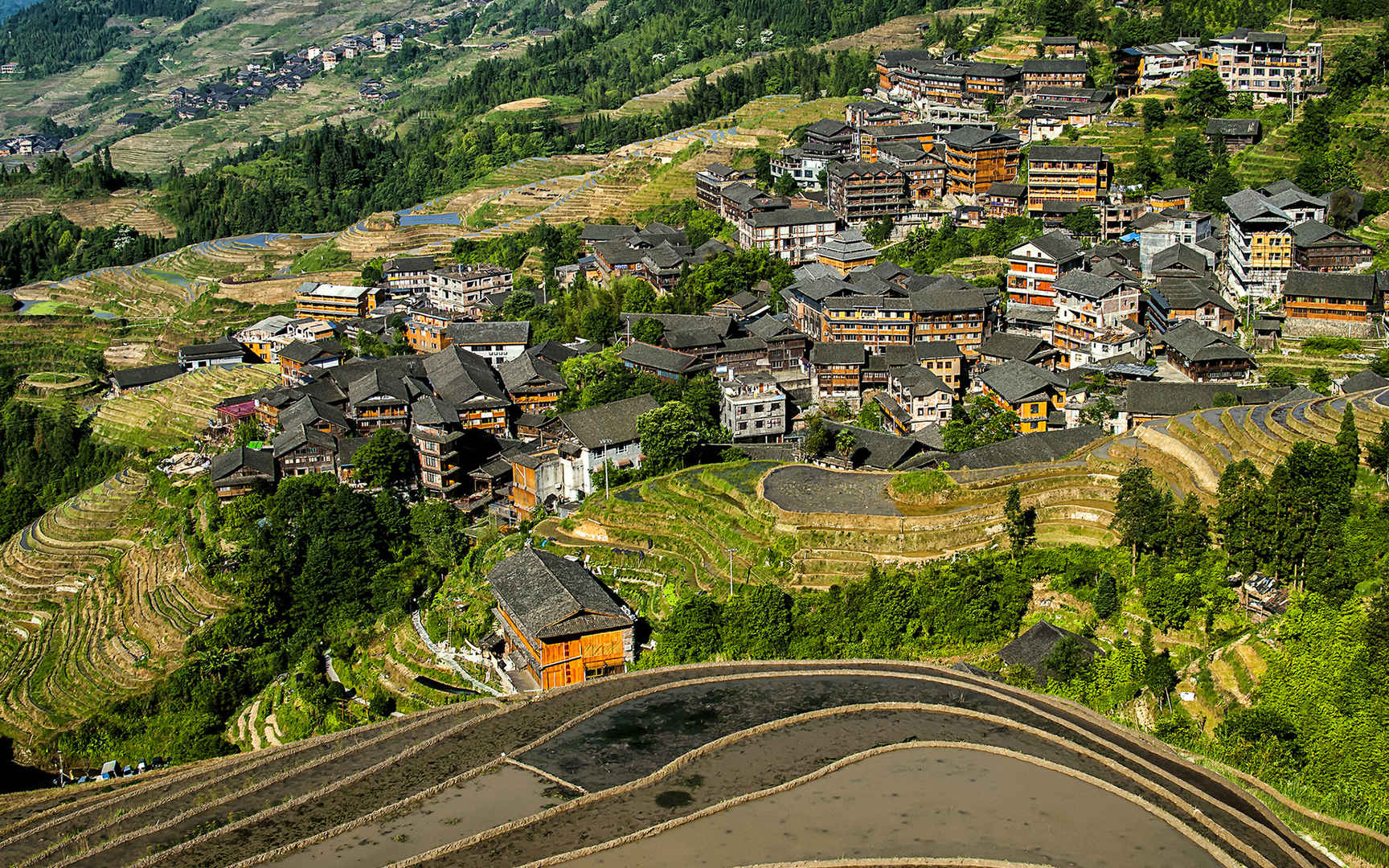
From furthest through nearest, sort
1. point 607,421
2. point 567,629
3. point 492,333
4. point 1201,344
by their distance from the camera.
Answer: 1. point 492,333
2. point 1201,344
3. point 607,421
4. point 567,629

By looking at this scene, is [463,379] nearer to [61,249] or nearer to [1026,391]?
[1026,391]

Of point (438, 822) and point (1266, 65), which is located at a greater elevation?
point (1266, 65)

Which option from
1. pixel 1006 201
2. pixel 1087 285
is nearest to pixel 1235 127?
pixel 1006 201

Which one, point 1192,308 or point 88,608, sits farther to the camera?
point 1192,308

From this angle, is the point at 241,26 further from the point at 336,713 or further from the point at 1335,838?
the point at 1335,838

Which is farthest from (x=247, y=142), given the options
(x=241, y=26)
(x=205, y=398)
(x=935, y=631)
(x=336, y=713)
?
(x=935, y=631)

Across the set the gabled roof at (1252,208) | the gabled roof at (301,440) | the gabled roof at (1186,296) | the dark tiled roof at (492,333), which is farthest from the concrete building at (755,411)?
the gabled roof at (1252,208)

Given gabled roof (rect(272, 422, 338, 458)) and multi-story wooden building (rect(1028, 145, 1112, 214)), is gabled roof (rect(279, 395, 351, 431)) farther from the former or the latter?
multi-story wooden building (rect(1028, 145, 1112, 214))
